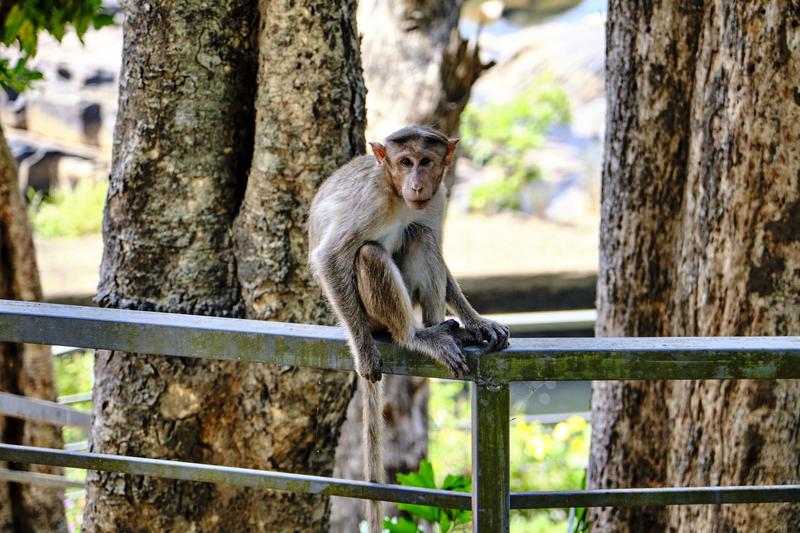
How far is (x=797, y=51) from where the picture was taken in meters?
3.10

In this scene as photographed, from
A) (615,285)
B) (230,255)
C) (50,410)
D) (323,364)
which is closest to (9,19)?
(230,255)

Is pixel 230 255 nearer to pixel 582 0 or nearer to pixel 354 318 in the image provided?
pixel 354 318

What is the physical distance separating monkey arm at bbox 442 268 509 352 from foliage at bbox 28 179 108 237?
12.0 meters

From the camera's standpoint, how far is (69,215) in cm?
1488

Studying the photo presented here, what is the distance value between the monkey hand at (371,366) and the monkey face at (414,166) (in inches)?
21.6

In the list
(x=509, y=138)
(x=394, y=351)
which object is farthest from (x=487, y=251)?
(x=394, y=351)

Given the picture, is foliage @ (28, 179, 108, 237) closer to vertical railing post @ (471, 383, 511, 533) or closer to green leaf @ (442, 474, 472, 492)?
green leaf @ (442, 474, 472, 492)

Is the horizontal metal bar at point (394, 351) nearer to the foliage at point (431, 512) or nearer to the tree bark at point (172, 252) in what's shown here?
the tree bark at point (172, 252)

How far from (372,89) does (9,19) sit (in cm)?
311

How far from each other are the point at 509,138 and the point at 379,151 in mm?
15006

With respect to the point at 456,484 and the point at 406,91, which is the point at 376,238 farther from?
the point at 406,91

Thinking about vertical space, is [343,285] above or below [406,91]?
below

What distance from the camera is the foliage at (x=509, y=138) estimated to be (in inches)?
682

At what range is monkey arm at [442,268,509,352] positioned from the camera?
9.00ft
